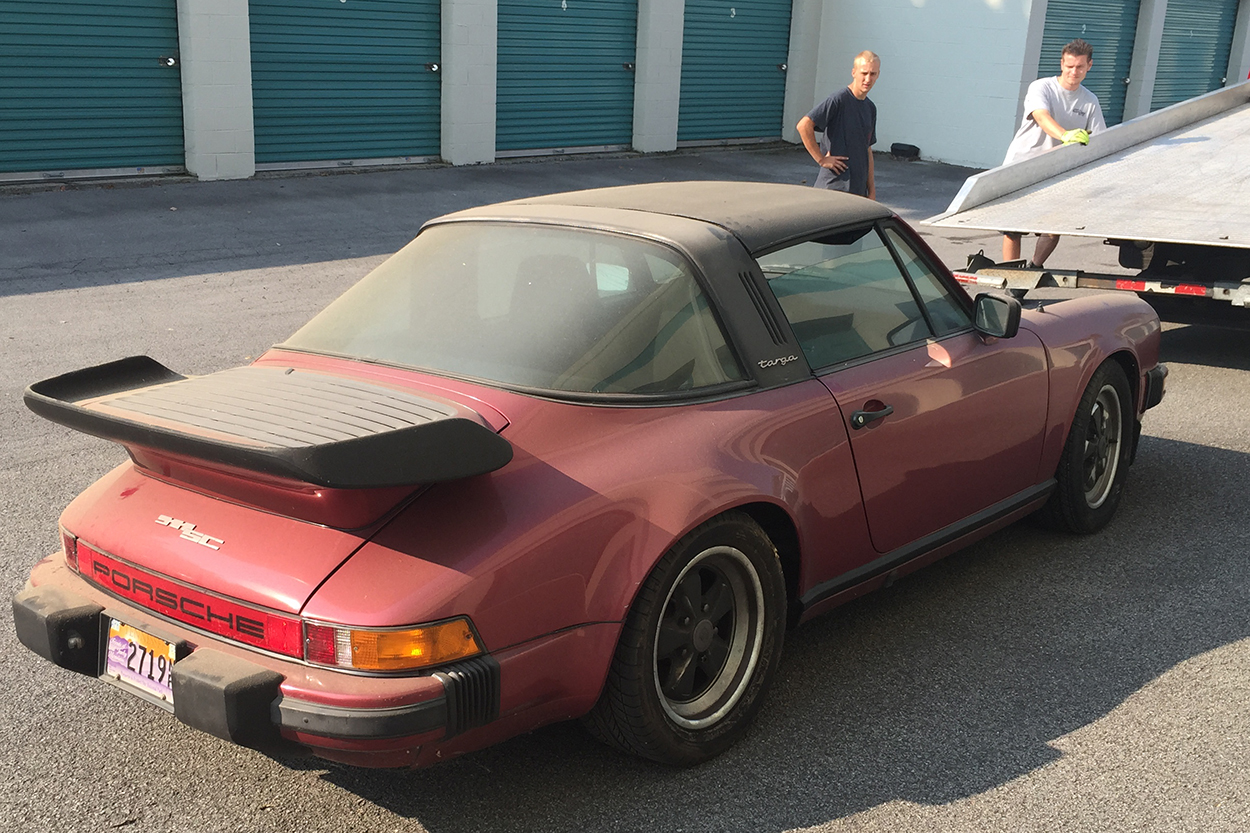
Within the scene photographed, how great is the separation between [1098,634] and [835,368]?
1375mm

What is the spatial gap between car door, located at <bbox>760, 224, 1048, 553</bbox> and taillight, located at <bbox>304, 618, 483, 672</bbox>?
1569 millimetres

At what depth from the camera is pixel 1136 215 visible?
7.96m

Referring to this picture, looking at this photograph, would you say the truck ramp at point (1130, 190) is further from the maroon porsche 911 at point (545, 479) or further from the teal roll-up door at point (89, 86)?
the teal roll-up door at point (89, 86)

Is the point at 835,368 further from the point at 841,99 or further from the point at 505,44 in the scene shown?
the point at 505,44

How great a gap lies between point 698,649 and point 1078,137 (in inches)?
290

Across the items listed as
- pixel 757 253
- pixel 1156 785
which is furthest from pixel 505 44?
pixel 1156 785

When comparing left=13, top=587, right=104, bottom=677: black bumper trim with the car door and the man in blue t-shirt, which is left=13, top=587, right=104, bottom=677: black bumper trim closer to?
the car door

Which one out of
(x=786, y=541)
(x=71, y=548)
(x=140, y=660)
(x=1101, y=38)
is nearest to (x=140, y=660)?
(x=140, y=660)

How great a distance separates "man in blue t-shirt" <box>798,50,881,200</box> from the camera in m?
9.13

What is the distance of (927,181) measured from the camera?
1914 cm

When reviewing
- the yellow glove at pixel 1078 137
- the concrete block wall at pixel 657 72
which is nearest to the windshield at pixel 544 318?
the yellow glove at pixel 1078 137

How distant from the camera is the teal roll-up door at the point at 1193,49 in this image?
83.8ft

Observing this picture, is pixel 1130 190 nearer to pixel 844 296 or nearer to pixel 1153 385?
pixel 1153 385

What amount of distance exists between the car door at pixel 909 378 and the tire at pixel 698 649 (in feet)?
1.93
